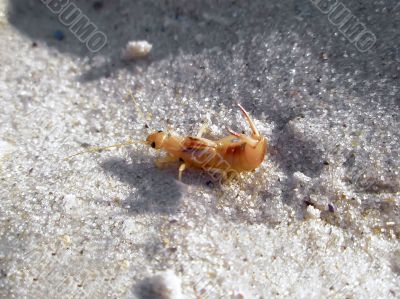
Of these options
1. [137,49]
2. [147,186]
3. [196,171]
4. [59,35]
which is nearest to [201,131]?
[196,171]

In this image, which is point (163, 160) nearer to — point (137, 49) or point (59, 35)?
point (137, 49)

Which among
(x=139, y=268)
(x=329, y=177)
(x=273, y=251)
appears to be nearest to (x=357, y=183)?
(x=329, y=177)

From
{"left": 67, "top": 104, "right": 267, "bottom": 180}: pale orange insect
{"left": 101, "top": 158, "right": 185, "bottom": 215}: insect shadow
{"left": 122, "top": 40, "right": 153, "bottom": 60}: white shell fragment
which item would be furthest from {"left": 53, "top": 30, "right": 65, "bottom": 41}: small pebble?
{"left": 67, "top": 104, "right": 267, "bottom": 180}: pale orange insect

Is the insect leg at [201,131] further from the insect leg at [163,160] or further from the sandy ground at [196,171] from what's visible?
the insect leg at [163,160]

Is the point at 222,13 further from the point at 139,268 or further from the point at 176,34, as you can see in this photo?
the point at 139,268

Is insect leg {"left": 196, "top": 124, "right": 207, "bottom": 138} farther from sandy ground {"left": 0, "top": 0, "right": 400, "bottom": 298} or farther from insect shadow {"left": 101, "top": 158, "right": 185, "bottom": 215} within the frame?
insect shadow {"left": 101, "top": 158, "right": 185, "bottom": 215}

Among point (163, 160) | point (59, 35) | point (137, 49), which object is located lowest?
point (59, 35)

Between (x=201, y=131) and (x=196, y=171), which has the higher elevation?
(x=201, y=131)
